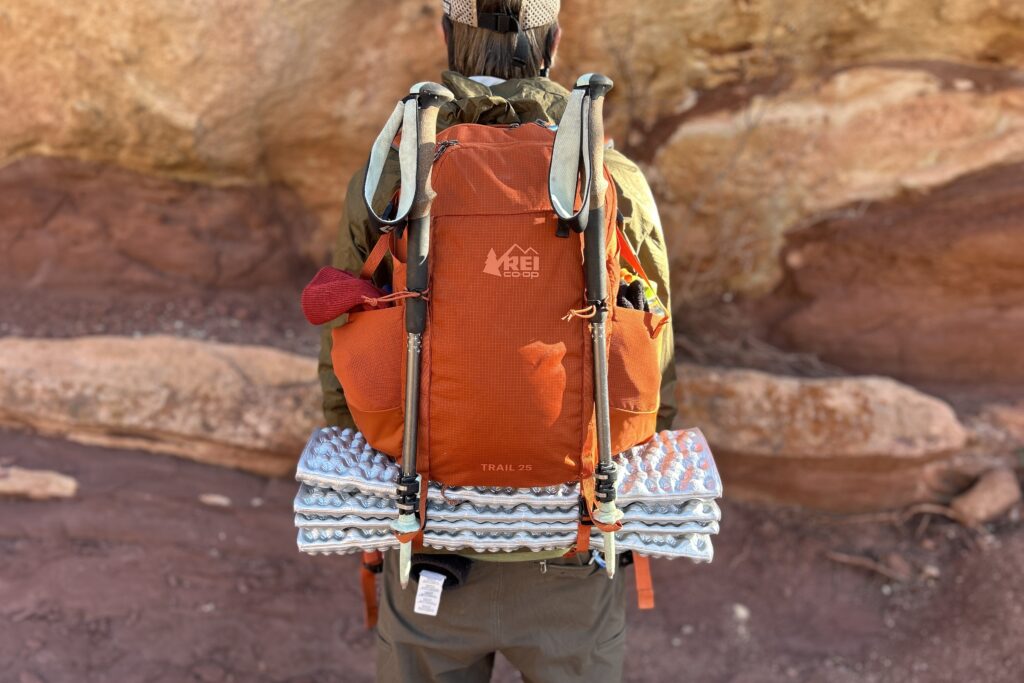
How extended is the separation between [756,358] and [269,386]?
6.26 feet

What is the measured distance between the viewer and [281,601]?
324 cm

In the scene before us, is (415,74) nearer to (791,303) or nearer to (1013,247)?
(791,303)

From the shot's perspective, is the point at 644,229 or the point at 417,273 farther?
the point at 644,229

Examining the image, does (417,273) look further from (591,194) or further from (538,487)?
(538,487)

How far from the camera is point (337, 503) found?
176 cm

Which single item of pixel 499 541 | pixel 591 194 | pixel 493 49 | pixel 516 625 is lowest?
pixel 516 625

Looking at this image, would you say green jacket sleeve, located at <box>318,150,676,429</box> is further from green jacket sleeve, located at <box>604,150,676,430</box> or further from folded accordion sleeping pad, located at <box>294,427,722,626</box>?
folded accordion sleeping pad, located at <box>294,427,722,626</box>

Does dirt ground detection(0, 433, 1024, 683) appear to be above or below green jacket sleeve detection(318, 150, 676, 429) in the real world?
below

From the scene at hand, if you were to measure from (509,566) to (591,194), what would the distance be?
883 millimetres

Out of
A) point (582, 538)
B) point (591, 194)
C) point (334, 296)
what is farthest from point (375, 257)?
point (582, 538)

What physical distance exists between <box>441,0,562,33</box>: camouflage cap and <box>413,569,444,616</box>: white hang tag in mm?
1166

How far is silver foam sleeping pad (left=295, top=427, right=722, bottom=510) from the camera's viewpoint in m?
1.70

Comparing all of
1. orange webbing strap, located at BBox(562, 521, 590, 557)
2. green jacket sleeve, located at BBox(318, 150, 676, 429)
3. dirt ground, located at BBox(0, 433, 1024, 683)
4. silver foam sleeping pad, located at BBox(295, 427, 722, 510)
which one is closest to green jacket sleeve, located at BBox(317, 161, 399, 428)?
green jacket sleeve, located at BBox(318, 150, 676, 429)

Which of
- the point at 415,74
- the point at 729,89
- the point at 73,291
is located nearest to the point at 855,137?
the point at 729,89
